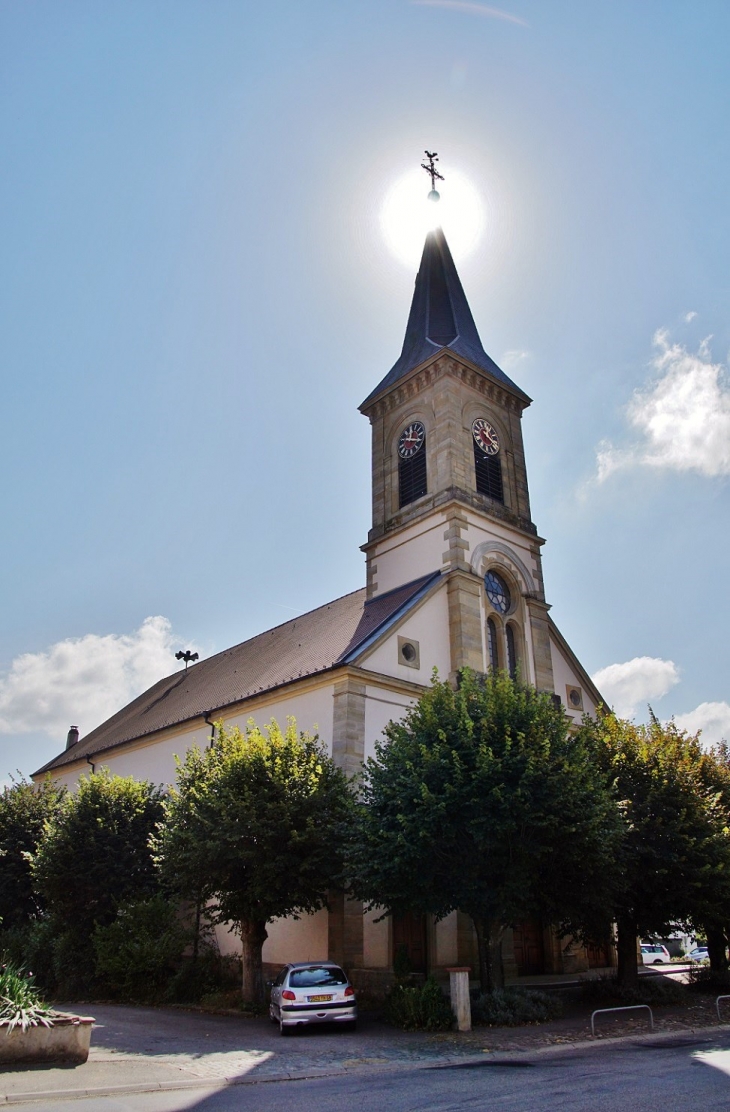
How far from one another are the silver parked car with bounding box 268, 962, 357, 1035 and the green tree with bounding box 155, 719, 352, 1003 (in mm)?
2219

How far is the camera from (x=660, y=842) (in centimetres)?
1797

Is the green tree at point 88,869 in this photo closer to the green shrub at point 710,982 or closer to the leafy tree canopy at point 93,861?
the leafy tree canopy at point 93,861

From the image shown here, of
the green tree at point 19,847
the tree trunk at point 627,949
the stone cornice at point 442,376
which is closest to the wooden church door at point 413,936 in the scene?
the tree trunk at point 627,949

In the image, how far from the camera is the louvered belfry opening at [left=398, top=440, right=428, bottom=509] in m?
29.3

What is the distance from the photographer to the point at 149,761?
31141 mm

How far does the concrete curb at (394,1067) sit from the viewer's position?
8.96 m

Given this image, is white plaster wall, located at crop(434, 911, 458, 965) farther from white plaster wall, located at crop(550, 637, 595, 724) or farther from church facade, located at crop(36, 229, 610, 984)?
white plaster wall, located at crop(550, 637, 595, 724)

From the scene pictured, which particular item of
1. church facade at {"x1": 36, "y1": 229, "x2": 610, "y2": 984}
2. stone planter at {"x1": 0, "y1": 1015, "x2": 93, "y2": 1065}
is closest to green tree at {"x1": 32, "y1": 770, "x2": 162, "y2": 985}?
church facade at {"x1": 36, "y1": 229, "x2": 610, "y2": 984}

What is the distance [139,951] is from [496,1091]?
13.6 m

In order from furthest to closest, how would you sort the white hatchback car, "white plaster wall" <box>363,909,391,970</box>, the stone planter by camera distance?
the white hatchback car < "white plaster wall" <box>363,909,391,970</box> < the stone planter

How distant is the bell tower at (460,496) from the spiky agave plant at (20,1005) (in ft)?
50.1

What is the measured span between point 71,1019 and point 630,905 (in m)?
12.9

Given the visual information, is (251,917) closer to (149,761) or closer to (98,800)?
(98,800)

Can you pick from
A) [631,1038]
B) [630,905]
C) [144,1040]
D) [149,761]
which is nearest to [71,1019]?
[144,1040]
